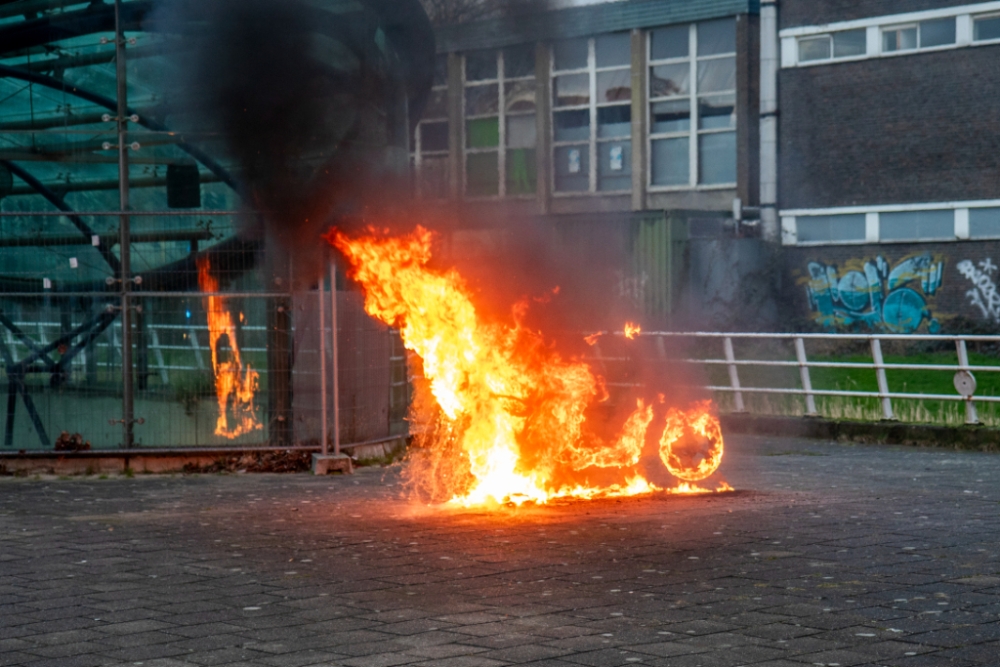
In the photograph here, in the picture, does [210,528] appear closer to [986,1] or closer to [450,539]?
[450,539]

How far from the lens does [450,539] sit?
9.63 m

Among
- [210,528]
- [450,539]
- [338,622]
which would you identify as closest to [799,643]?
[338,622]

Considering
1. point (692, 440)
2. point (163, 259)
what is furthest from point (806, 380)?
point (163, 259)

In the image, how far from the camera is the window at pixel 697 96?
39562mm

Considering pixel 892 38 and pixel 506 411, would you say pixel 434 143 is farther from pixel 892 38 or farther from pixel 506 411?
pixel 892 38

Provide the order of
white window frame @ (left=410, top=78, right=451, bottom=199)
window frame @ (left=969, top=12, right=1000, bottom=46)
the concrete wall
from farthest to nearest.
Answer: the concrete wall
window frame @ (left=969, top=12, right=1000, bottom=46)
white window frame @ (left=410, top=78, right=451, bottom=199)

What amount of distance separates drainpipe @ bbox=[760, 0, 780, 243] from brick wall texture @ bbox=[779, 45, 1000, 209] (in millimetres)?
226

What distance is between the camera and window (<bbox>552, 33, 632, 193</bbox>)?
128 ft

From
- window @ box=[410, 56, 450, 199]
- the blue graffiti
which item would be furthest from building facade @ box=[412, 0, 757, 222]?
window @ box=[410, 56, 450, 199]

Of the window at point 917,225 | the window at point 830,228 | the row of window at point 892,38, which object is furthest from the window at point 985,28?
the window at point 830,228

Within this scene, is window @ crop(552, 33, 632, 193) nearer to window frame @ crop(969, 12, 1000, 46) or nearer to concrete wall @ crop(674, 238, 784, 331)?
concrete wall @ crop(674, 238, 784, 331)

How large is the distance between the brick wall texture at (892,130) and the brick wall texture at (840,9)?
116cm

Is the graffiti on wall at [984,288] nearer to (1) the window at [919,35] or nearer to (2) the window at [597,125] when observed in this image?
(1) the window at [919,35]

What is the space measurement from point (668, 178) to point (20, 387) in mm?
28777
